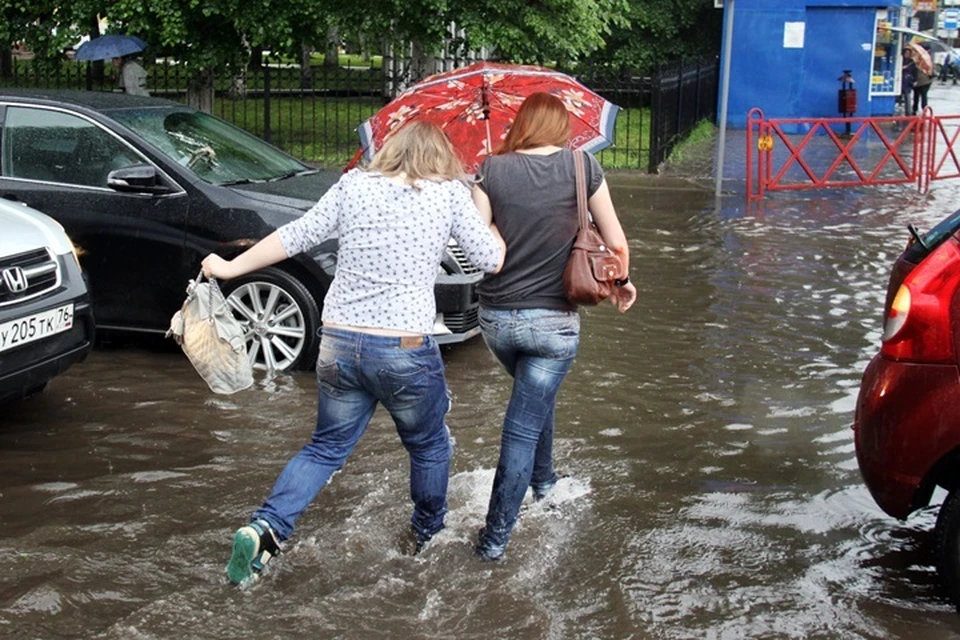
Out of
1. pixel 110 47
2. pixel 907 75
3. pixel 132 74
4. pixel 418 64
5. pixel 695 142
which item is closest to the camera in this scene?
pixel 110 47

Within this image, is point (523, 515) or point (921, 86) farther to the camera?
point (921, 86)

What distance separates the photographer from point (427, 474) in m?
4.58

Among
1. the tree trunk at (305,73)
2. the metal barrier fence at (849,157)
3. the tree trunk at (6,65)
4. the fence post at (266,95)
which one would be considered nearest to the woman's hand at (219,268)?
the metal barrier fence at (849,157)

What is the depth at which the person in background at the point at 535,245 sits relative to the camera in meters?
4.54

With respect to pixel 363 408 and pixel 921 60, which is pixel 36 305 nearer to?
pixel 363 408

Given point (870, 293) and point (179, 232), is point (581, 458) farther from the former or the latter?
point (870, 293)

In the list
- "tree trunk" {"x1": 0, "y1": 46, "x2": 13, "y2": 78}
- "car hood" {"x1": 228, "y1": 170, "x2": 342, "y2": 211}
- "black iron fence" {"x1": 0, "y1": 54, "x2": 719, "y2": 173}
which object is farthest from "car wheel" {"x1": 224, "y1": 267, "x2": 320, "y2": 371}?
"tree trunk" {"x1": 0, "y1": 46, "x2": 13, "y2": 78}

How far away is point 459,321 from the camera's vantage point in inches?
290

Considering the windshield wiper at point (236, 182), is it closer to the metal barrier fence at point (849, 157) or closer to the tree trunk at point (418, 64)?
the metal barrier fence at point (849, 157)

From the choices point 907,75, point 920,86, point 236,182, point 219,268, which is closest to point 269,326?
point 236,182

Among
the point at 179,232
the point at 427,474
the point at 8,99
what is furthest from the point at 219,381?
the point at 8,99

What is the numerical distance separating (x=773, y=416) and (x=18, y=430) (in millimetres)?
3923

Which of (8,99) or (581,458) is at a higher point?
(8,99)

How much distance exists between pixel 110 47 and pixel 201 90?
2564 mm
